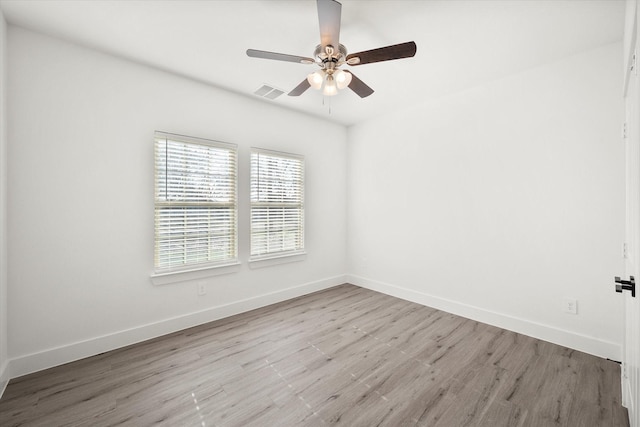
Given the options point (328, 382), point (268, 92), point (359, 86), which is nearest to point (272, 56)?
point (359, 86)

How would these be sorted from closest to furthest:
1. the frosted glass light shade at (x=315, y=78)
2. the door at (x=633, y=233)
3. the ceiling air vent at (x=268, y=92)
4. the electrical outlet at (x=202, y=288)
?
the door at (x=633, y=233), the frosted glass light shade at (x=315, y=78), the electrical outlet at (x=202, y=288), the ceiling air vent at (x=268, y=92)

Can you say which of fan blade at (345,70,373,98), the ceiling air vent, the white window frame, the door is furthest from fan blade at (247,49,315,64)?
the door

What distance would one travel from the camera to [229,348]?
259 centimetres

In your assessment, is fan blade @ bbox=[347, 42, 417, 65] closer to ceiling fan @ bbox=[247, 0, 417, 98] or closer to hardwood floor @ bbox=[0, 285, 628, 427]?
ceiling fan @ bbox=[247, 0, 417, 98]

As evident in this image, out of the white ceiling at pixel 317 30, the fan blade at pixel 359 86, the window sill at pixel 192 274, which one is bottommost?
the window sill at pixel 192 274

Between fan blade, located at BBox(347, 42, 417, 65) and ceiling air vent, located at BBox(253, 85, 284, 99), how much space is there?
4.85 feet

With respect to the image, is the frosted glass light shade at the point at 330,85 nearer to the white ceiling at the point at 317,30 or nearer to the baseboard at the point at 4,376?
the white ceiling at the point at 317,30

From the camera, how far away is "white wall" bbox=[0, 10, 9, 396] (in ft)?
6.64

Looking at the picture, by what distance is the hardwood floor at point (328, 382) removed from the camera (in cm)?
175

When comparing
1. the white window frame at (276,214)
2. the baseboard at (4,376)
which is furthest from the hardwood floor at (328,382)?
the white window frame at (276,214)

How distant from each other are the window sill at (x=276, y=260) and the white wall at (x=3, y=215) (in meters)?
2.10

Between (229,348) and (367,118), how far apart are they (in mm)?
3730

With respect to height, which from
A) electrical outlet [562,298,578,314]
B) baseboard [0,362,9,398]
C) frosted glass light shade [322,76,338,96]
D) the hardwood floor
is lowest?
the hardwood floor

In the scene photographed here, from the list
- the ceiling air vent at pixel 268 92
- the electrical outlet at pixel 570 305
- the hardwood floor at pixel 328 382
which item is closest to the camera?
the hardwood floor at pixel 328 382
